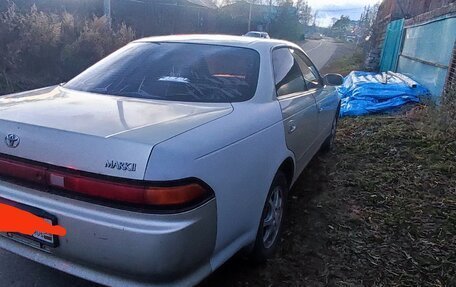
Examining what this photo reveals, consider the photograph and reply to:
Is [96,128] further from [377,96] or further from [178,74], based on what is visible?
[377,96]

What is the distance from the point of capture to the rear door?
300 centimetres

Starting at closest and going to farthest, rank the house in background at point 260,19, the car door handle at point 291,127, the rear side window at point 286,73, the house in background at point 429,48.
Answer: the car door handle at point 291,127, the rear side window at point 286,73, the house in background at point 429,48, the house in background at point 260,19

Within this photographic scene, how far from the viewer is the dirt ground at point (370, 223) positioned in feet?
8.80

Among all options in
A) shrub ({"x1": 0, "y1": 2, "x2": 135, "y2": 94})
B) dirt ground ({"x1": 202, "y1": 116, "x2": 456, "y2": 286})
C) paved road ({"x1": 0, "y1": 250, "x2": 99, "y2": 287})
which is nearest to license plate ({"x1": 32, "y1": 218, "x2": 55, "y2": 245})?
paved road ({"x1": 0, "y1": 250, "x2": 99, "y2": 287})

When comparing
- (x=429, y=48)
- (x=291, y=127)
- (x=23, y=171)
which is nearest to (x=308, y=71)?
(x=291, y=127)

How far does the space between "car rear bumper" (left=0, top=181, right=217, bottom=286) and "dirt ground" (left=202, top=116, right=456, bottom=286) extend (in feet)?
2.55

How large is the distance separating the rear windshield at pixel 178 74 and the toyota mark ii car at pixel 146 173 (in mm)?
14

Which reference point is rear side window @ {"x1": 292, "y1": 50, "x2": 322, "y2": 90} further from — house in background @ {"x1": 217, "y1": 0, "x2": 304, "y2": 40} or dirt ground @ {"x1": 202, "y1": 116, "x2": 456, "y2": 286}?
house in background @ {"x1": 217, "y1": 0, "x2": 304, "y2": 40}

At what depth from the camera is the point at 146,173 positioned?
5.67 ft

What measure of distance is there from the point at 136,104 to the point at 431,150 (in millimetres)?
4083

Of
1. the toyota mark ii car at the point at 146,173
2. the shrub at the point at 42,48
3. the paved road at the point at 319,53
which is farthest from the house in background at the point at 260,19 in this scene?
the toyota mark ii car at the point at 146,173

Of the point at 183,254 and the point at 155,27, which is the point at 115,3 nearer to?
the point at 155,27

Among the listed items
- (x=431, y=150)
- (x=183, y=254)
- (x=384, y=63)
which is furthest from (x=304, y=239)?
(x=384, y=63)

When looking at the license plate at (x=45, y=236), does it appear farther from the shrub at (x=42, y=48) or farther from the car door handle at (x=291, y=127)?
the shrub at (x=42, y=48)
